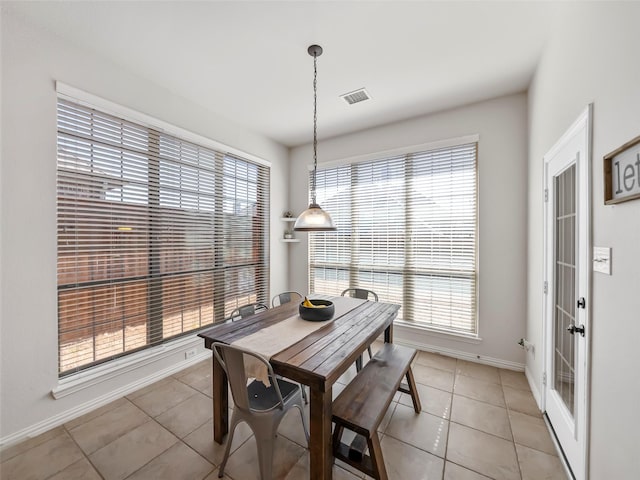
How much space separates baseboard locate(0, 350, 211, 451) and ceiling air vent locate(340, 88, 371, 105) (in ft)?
11.7

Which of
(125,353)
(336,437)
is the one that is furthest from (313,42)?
(125,353)

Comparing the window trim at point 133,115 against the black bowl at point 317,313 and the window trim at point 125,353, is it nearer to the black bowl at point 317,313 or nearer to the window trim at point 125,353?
the window trim at point 125,353

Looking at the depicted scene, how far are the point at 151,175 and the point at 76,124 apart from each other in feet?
2.22

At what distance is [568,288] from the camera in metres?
1.81

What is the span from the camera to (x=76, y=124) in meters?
2.22

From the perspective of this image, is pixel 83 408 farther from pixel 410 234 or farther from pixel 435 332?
pixel 410 234

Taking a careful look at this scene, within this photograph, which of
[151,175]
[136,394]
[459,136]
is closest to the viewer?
[136,394]

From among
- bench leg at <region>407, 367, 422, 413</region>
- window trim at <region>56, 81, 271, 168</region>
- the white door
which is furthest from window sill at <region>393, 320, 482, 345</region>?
window trim at <region>56, 81, 271, 168</region>
